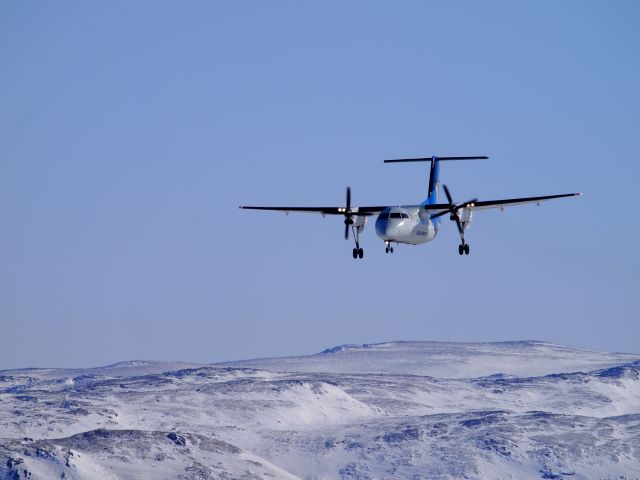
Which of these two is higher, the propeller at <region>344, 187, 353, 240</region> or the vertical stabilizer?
the vertical stabilizer

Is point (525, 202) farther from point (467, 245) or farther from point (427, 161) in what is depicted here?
point (427, 161)

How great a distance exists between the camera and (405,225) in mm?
118812

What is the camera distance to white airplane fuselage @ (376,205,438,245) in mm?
117812

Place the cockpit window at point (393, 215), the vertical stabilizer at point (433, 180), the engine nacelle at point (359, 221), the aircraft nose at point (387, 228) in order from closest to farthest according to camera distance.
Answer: the aircraft nose at point (387, 228)
the cockpit window at point (393, 215)
the engine nacelle at point (359, 221)
the vertical stabilizer at point (433, 180)

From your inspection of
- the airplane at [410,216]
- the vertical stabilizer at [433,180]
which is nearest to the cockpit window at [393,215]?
the airplane at [410,216]

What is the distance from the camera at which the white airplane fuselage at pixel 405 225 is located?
118m

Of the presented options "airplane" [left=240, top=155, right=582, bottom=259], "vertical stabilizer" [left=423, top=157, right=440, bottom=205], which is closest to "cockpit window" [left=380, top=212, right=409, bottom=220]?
"airplane" [left=240, top=155, right=582, bottom=259]

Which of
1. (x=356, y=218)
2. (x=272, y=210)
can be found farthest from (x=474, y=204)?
(x=272, y=210)

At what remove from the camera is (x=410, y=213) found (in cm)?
12106

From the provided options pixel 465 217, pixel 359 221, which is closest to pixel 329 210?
pixel 359 221

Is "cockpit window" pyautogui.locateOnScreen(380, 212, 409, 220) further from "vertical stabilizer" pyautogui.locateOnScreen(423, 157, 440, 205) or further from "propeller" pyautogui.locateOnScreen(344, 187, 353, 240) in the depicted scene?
"vertical stabilizer" pyautogui.locateOnScreen(423, 157, 440, 205)

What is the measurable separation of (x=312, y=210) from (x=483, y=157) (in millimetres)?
18382

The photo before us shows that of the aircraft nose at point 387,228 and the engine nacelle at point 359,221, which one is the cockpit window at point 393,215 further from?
the engine nacelle at point 359,221

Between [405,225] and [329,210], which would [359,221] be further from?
[405,225]
